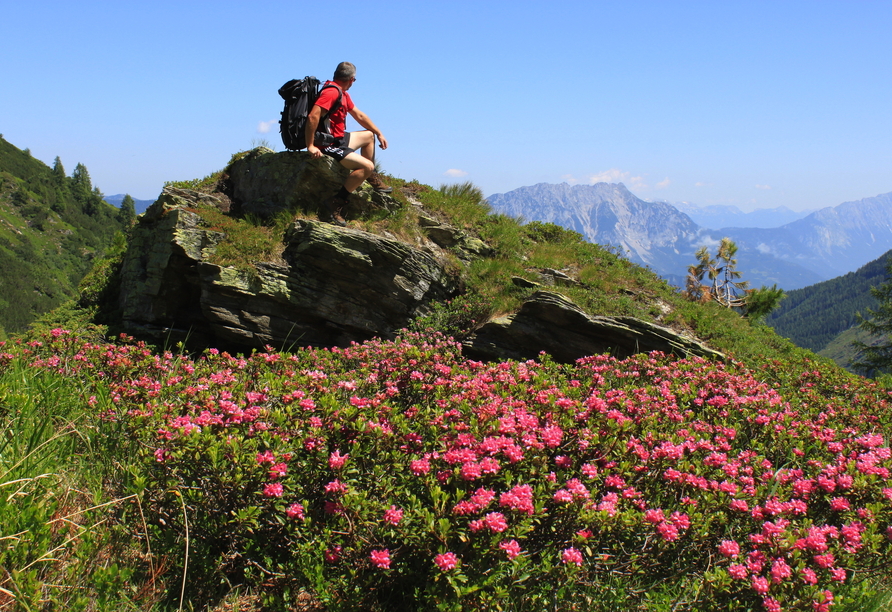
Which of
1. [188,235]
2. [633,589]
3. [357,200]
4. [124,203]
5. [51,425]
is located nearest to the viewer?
[633,589]

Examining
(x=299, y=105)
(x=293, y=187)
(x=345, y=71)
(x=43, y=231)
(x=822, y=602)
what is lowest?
(x=822, y=602)

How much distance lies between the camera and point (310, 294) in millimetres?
9227

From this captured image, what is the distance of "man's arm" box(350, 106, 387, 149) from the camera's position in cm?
913

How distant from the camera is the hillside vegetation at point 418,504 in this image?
2.44m

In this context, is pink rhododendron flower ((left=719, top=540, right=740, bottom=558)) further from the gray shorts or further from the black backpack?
the gray shorts

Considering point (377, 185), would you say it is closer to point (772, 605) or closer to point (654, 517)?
point (654, 517)

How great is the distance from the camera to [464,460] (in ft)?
9.00

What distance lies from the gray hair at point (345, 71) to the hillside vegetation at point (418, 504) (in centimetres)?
621

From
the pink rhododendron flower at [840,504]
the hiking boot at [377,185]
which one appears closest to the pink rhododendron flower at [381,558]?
the pink rhododendron flower at [840,504]

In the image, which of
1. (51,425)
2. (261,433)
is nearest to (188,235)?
(51,425)

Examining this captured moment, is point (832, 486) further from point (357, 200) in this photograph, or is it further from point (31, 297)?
point (31, 297)

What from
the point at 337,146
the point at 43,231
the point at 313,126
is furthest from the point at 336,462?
the point at 43,231

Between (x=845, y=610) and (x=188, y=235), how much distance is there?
9.94 m

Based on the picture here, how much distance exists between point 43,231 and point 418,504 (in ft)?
650
